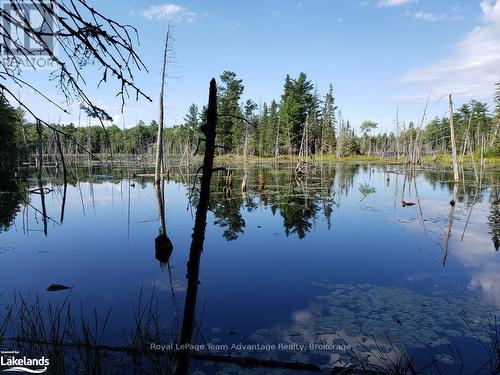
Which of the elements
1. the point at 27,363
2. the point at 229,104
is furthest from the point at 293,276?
the point at 229,104

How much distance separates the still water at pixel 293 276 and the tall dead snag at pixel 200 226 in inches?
38.5

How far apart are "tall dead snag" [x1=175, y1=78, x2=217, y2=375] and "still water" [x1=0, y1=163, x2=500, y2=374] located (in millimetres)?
978

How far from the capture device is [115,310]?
23.3 feet

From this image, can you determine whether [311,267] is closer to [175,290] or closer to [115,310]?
[175,290]

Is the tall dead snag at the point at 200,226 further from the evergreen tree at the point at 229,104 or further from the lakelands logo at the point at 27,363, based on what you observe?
the evergreen tree at the point at 229,104

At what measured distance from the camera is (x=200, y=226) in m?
3.07

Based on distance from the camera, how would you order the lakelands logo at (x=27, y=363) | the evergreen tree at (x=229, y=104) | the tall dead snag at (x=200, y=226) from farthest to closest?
the evergreen tree at (x=229, y=104) < the lakelands logo at (x=27, y=363) < the tall dead snag at (x=200, y=226)

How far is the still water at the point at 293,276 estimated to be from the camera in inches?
224

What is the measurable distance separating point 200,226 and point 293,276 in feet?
21.7

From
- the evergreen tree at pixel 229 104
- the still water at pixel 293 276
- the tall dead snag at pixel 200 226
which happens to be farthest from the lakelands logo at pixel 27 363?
the evergreen tree at pixel 229 104

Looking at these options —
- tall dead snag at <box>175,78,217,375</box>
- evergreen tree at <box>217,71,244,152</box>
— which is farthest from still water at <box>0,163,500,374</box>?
evergreen tree at <box>217,71,244,152</box>

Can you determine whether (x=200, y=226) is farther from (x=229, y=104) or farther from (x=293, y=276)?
(x=229, y=104)

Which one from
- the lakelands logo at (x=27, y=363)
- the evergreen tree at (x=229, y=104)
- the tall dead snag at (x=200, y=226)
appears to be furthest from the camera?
the evergreen tree at (x=229, y=104)

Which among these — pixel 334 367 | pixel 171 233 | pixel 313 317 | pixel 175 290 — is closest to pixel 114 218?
pixel 171 233
